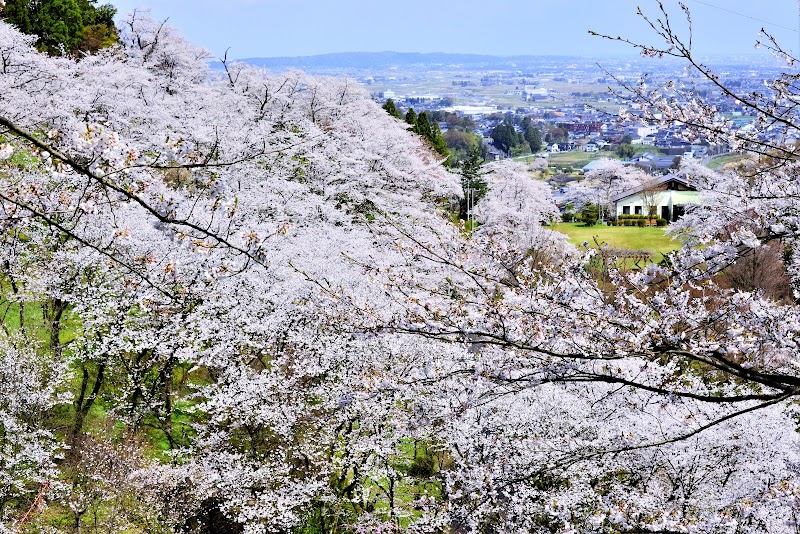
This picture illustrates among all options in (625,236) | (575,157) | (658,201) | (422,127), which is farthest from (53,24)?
(575,157)

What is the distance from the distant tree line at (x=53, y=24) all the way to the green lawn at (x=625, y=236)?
27.9 m

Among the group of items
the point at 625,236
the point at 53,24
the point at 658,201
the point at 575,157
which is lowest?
the point at 625,236

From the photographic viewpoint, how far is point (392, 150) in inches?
1234

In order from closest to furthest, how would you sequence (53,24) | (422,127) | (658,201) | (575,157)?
1. (53,24)
2. (422,127)
3. (658,201)
4. (575,157)

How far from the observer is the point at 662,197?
48.6 meters

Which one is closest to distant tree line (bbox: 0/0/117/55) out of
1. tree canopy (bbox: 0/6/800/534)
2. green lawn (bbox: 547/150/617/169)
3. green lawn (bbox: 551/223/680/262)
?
tree canopy (bbox: 0/6/800/534)

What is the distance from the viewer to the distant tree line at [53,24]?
29156 mm

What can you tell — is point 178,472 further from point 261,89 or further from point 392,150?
point 261,89

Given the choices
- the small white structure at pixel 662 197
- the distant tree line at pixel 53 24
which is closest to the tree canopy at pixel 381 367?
the distant tree line at pixel 53 24

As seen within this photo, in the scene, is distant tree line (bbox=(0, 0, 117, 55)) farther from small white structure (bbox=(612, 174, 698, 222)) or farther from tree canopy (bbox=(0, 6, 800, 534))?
small white structure (bbox=(612, 174, 698, 222))

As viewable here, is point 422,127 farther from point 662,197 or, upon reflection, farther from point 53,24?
point 53,24

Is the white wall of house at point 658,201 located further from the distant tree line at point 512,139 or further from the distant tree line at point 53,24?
the distant tree line at point 53,24

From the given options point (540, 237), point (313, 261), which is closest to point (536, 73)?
point (540, 237)

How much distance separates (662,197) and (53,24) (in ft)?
132
